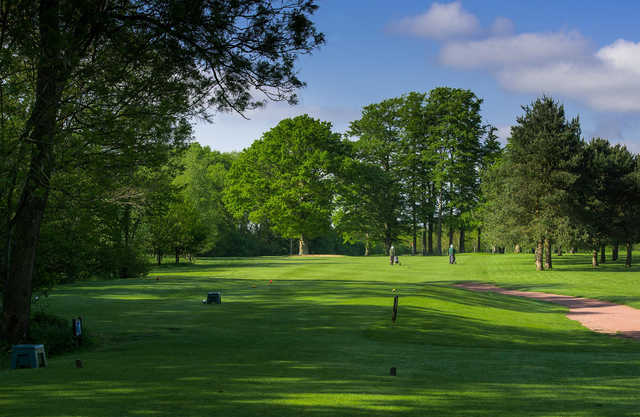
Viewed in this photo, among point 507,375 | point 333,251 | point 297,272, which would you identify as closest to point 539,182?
point 297,272

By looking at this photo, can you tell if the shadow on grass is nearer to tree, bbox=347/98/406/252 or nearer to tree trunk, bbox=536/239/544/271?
tree trunk, bbox=536/239/544/271

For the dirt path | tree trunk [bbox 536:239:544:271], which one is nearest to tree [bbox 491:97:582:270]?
tree trunk [bbox 536:239:544:271]

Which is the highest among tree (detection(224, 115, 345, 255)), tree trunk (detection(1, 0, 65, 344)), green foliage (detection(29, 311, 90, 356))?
tree (detection(224, 115, 345, 255))

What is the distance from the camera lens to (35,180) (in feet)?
34.5

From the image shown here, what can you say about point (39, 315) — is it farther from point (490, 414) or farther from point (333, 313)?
point (490, 414)

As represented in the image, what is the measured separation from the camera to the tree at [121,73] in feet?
33.7

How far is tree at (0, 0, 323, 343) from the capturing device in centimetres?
1028

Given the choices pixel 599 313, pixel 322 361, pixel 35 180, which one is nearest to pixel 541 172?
pixel 599 313

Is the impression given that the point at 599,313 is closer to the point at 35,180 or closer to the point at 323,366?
the point at 323,366

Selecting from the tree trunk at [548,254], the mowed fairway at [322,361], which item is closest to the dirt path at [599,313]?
the mowed fairway at [322,361]

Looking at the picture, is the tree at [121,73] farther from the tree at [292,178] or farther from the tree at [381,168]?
the tree at [381,168]

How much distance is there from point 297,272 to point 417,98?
43.5 m

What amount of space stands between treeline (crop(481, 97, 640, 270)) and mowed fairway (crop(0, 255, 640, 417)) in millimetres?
21402

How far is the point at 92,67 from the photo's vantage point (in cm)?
1117
